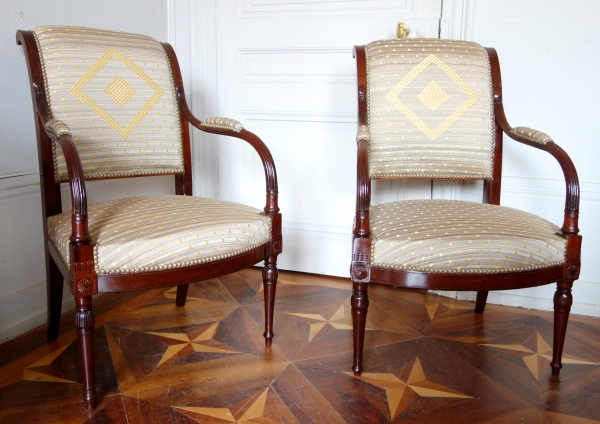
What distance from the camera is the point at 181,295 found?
2.10 m

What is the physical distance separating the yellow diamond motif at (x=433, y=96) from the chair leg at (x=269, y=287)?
74 cm

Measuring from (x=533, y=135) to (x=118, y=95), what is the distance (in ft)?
4.35

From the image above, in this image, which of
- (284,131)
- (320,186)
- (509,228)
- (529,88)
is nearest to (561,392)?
(509,228)

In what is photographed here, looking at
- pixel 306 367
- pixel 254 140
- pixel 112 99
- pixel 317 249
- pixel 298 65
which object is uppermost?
pixel 298 65

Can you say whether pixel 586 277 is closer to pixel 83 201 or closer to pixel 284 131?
pixel 284 131

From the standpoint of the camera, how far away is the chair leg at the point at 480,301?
2.10m

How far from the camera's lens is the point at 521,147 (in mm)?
2160

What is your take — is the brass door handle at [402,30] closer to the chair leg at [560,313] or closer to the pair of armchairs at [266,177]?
the pair of armchairs at [266,177]

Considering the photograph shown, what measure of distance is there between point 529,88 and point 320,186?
0.95m

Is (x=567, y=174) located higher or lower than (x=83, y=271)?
higher

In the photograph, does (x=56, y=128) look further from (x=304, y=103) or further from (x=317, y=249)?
(x=317, y=249)

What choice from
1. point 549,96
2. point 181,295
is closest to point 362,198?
point 181,295

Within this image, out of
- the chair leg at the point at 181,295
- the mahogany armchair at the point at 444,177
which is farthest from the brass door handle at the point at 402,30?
the chair leg at the point at 181,295

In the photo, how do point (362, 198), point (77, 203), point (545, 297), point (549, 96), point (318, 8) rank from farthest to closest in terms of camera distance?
point (318, 8), point (545, 297), point (549, 96), point (362, 198), point (77, 203)
